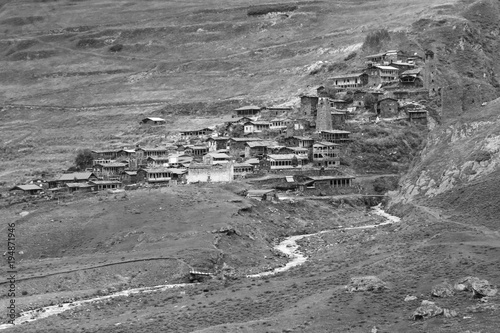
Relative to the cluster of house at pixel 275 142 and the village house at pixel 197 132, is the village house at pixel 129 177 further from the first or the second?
the village house at pixel 197 132

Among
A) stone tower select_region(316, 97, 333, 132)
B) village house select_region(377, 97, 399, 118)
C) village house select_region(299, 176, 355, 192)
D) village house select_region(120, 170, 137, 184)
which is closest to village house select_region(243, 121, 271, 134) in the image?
stone tower select_region(316, 97, 333, 132)

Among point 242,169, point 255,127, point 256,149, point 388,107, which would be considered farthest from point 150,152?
point 388,107

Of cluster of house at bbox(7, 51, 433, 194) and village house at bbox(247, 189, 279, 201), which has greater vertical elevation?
cluster of house at bbox(7, 51, 433, 194)

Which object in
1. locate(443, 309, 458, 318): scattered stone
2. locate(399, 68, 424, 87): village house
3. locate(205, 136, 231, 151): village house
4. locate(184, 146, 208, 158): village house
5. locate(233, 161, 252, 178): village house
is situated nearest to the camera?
locate(443, 309, 458, 318): scattered stone

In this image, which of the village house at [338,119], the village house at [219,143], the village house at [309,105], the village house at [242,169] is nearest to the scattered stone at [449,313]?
the village house at [242,169]

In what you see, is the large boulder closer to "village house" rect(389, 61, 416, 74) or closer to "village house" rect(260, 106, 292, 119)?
"village house" rect(260, 106, 292, 119)

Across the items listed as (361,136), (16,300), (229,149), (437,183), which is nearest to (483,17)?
(361,136)

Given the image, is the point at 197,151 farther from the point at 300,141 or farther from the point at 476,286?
the point at 476,286
